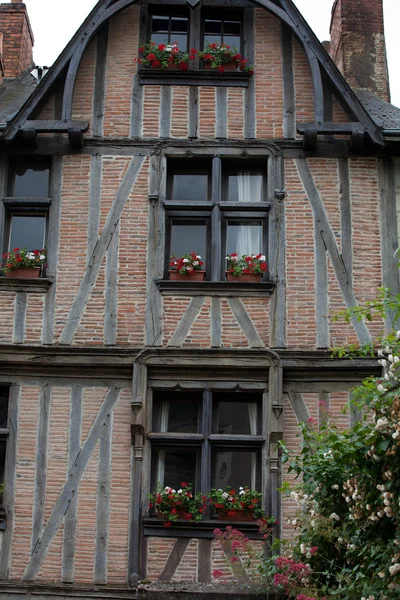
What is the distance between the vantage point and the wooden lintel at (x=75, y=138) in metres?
13.1

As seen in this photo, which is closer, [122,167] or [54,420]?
[54,420]

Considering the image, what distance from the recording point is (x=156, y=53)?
13.7 meters

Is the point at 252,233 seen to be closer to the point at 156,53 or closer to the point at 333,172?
the point at 333,172

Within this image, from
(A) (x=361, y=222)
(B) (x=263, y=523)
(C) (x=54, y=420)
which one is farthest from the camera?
(A) (x=361, y=222)

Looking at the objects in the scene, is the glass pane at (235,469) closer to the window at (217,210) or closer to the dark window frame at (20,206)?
the window at (217,210)

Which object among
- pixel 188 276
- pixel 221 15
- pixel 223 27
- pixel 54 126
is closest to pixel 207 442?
pixel 188 276

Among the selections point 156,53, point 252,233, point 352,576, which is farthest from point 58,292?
point 352,576

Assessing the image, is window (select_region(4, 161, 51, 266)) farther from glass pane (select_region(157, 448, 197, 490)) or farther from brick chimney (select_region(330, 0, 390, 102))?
brick chimney (select_region(330, 0, 390, 102))

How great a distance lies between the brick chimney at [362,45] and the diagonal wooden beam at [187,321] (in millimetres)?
4447

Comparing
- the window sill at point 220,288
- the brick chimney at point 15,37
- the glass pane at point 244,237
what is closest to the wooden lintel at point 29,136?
the window sill at point 220,288

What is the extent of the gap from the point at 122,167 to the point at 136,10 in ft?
7.61

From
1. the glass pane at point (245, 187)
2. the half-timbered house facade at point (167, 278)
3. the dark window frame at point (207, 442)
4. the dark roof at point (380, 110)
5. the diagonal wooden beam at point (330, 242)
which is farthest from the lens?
the dark roof at point (380, 110)

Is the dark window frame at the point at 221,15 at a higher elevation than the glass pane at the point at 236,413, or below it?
higher

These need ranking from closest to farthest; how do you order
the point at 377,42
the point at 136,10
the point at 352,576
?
the point at 352,576 → the point at 136,10 → the point at 377,42
